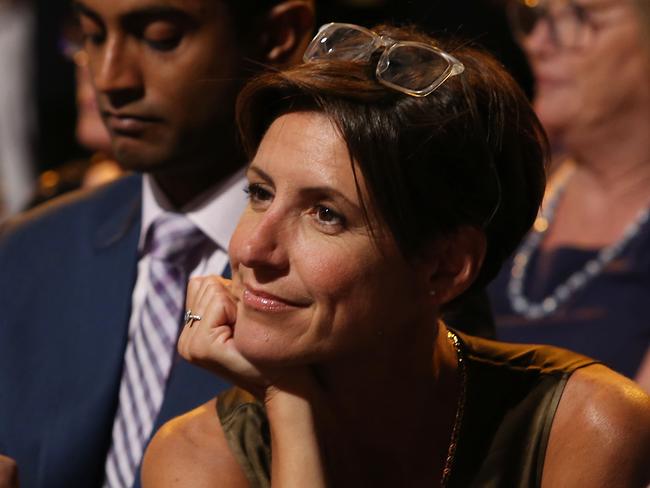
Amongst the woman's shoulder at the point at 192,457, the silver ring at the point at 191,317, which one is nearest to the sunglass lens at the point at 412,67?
the silver ring at the point at 191,317

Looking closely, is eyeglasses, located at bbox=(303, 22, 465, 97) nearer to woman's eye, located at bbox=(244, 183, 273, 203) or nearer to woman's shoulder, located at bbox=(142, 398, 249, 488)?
woman's eye, located at bbox=(244, 183, 273, 203)

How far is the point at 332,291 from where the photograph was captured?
4.42 feet

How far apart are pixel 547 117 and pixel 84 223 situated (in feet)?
3.60

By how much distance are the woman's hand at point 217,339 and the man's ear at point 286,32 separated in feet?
1.54

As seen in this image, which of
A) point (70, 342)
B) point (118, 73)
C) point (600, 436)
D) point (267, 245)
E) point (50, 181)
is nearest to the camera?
point (267, 245)

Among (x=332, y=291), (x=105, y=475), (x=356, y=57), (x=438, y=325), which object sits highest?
(x=356, y=57)

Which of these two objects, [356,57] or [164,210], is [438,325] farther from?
[164,210]

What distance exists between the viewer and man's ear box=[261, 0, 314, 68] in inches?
73.1

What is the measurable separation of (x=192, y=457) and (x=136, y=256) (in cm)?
49

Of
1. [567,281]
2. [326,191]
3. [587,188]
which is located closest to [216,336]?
[326,191]

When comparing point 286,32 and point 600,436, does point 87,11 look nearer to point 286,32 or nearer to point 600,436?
point 286,32

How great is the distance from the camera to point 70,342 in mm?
1870

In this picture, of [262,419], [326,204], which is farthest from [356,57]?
[262,419]

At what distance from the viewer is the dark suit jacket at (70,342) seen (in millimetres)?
1804
